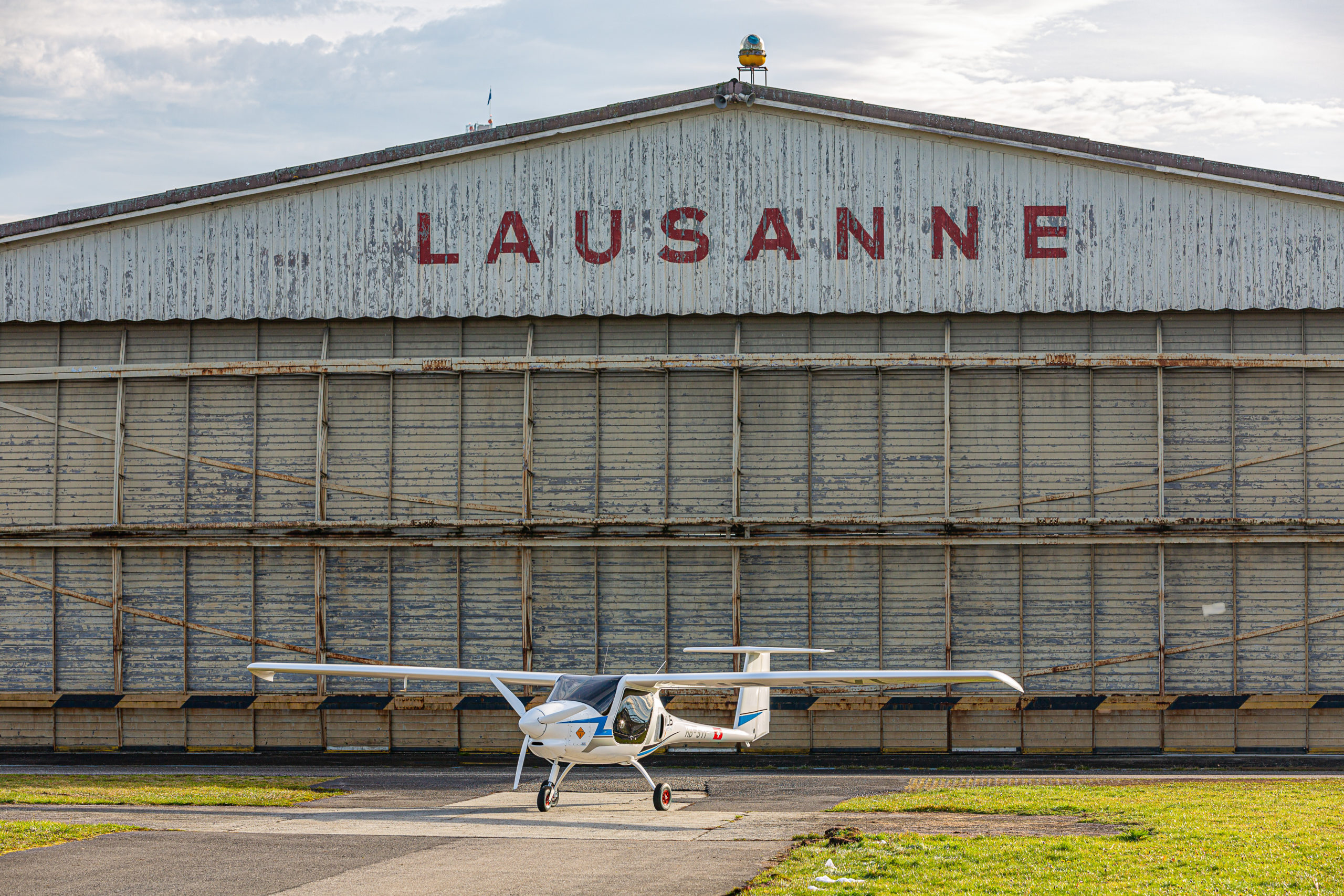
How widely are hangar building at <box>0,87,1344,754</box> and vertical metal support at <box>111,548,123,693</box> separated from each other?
0.30ft

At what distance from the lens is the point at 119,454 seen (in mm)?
27859

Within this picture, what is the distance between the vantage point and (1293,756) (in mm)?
25703

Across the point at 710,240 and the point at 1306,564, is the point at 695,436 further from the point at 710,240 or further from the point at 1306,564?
the point at 1306,564

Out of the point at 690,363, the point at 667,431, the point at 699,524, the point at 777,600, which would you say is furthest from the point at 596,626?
the point at 690,363

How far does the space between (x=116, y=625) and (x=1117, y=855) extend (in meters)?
23.1

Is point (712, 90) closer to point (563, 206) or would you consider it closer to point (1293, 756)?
point (563, 206)

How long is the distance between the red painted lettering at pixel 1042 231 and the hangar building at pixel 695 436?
0.22 metres

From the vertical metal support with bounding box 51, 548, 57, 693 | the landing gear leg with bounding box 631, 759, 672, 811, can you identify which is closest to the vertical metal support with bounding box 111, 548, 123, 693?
the vertical metal support with bounding box 51, 548, 57, 693

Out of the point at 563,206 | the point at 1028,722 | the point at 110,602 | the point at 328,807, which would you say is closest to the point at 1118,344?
the point at 1028,722

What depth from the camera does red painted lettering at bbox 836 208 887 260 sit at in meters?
26.6

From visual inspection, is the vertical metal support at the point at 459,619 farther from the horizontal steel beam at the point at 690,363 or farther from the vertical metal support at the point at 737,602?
the vertical metal support at the point at 737,602

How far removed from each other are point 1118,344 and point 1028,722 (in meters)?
8.88

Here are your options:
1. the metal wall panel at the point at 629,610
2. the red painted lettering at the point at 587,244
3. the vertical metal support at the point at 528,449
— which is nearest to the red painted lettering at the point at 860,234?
the red painted lettering at the point at 587,244

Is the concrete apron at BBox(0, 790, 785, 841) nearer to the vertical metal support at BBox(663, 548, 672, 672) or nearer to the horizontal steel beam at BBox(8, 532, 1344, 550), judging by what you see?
the vertical metal support at BBox(663, 548, 672, 672)
